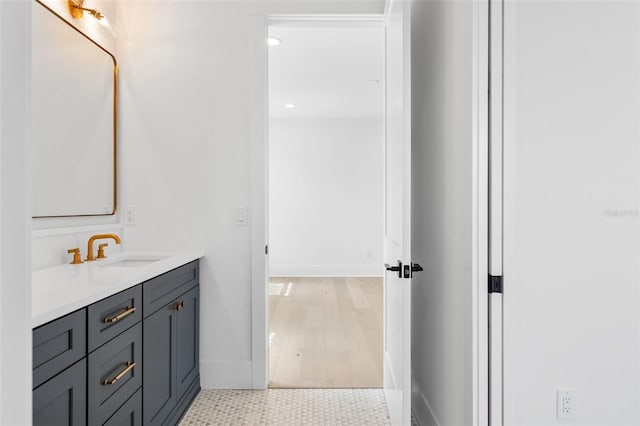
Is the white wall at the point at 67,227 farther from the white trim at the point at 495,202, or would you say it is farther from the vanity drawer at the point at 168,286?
the white trim at the point at 495,202

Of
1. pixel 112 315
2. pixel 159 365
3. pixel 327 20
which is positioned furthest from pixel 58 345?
pixel 327 20

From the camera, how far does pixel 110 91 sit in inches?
96.9

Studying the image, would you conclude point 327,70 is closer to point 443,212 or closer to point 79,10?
point 79,10

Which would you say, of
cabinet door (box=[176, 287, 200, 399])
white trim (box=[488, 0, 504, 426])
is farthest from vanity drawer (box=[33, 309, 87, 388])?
white trim (box=[488, 0, 504, 426])

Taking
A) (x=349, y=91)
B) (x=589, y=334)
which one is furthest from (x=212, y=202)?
(x=349, y=91)

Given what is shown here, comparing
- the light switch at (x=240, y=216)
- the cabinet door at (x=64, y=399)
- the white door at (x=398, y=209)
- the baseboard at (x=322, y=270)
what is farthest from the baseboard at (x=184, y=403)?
the baseboard at (x=322, y=270)

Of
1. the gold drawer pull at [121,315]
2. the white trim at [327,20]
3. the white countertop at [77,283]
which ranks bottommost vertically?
the gold drawer pull at [121,315]

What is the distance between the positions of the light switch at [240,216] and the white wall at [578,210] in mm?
1566

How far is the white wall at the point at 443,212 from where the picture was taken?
143 centimetres

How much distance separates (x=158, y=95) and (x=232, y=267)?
44.7 inches

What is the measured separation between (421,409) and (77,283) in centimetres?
170

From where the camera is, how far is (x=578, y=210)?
1519mm

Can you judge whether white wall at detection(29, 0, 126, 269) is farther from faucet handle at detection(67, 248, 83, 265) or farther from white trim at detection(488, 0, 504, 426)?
white trim at detection(488, 0, 504, 426)

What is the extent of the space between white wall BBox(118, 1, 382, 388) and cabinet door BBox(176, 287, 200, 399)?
0.08 metres
